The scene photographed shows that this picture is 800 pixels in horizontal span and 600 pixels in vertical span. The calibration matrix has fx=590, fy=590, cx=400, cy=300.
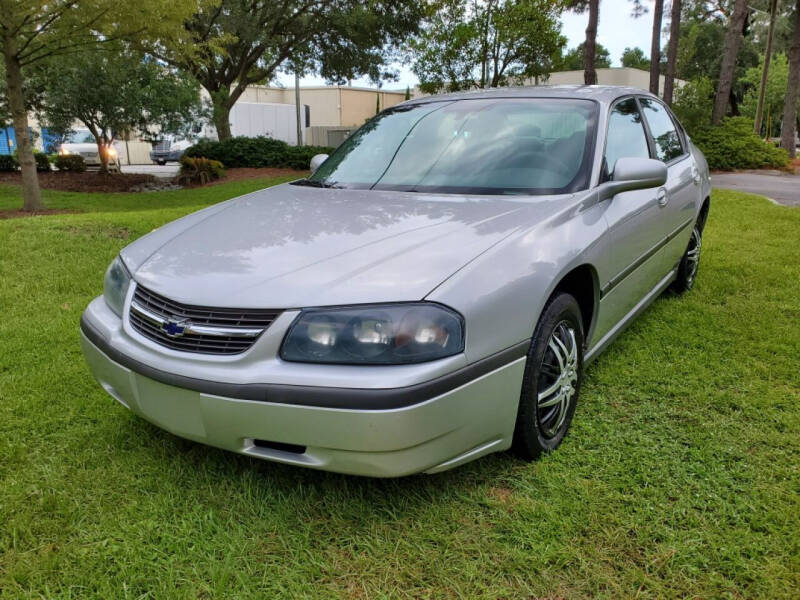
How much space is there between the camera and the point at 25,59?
10.4 m

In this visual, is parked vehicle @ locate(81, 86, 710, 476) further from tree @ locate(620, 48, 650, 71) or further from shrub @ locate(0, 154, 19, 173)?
tree @ locate(620, 48, 650, 71)

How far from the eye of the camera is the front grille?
1840 millimetres

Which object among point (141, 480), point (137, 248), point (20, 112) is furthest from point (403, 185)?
point (20, 112)

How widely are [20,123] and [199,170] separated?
21.7ft

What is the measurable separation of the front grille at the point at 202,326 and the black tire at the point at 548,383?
37.3 inches

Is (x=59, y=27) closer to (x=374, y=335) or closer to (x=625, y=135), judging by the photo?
(x=625, y=135)

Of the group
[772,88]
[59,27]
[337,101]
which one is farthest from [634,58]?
[59,27]

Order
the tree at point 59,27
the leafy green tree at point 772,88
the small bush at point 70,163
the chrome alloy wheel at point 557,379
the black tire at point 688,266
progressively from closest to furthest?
the chrome alloy wheel at point 557,379, the black tire at point 688,266, the tree at point 59,27, the small bush at point 70,163, the leafy green tree at point 772,88

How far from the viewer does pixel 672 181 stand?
3.67 metres

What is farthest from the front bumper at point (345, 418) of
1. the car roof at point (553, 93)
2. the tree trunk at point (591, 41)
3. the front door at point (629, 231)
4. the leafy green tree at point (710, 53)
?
the leafy green tree at point (710, 53)

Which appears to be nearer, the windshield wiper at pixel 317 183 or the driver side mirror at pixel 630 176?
the driver side mirror at pixel 630 176

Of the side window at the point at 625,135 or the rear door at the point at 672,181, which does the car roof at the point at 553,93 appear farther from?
the rear door at the point at 672,181

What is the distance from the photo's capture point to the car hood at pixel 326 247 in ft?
6.09

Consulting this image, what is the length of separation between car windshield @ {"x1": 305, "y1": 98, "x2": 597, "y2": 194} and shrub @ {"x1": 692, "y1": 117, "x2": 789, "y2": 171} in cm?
1572
